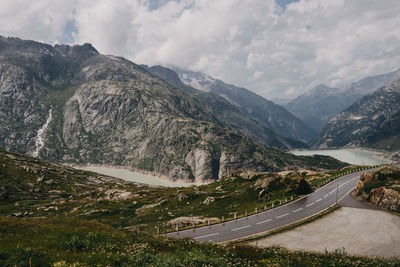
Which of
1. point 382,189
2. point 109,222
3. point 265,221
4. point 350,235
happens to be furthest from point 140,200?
point 382,189

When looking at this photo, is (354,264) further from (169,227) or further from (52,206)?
(52,206)

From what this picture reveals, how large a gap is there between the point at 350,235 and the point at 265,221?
1263 centimetres

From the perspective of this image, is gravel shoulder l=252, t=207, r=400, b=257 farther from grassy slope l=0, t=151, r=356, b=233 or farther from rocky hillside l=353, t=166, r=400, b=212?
grassy slope l=0, t=151, r=356, b=233

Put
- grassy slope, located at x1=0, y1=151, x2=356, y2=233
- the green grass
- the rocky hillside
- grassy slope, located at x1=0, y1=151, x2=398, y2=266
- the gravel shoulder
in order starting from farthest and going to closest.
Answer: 1. grassy slope, located at x1=0, y1=151, x2=356, y2=233
2. the rocky hillside
3. the gravel shoulder
4. grassy slope, located at x1=0, y1=151, x2=398, y2=266
5. the green grass

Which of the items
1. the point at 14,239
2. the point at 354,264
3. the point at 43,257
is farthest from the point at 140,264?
the point at 354,264

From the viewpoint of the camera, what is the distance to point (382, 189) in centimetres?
4841

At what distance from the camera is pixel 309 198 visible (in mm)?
53938

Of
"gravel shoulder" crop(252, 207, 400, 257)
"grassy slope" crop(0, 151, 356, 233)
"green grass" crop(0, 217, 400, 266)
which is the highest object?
"green grass" crop(0, 217, 400, 266)

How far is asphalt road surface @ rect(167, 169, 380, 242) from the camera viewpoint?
37.1 meters

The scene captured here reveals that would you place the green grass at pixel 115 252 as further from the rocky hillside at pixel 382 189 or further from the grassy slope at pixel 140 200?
the rocky hillside at pixel 382 189

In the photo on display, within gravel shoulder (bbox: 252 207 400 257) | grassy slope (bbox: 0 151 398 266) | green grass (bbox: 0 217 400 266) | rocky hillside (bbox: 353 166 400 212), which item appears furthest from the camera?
rocky hillside (bbox: 353 166 400 212)

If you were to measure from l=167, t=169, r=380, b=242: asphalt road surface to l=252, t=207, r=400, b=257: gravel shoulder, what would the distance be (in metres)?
3.36

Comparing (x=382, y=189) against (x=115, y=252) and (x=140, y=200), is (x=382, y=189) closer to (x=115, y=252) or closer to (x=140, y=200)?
(x=115, y=252)

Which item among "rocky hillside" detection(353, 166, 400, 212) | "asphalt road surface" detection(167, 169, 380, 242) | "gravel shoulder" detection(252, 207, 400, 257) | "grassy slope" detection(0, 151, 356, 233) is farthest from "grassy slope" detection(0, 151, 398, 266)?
"rocky hillside" detection(353, 166, 400, 212)
